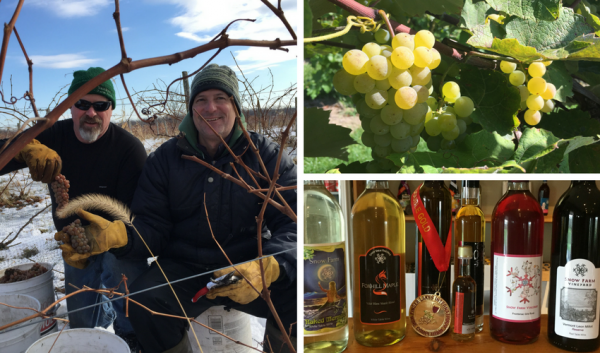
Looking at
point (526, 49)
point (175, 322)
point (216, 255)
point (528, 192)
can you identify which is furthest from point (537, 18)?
point (175, 322)

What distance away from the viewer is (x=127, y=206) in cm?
75

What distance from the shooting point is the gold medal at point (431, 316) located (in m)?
0.65

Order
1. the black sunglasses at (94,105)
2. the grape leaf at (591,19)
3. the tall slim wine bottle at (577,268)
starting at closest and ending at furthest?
1. the grape leaf at (591,19)
2. the tall slim wine bottle at (577,268)
3. the black sunglasses at (94,105)

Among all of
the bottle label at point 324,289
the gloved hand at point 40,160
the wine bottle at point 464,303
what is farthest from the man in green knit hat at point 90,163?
the wine bottle at point 464,303

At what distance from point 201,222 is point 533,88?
24.0 inches

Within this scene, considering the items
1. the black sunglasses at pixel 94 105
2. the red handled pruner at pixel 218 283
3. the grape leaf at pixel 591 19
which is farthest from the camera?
the red handled pruner at pixel 218 283

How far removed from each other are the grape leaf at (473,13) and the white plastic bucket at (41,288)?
74 centimetres

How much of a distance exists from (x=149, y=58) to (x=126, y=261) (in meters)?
0.37

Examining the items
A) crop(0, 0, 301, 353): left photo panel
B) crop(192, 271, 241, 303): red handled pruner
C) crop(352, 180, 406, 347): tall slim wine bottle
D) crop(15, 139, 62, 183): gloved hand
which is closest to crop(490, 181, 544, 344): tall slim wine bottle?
crop(352, 180, 406, 347): tall slim wine bottle

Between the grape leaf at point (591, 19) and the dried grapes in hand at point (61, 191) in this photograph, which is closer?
the grape leaf at point (591, 19)

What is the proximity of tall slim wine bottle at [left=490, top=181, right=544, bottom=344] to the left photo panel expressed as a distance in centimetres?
36

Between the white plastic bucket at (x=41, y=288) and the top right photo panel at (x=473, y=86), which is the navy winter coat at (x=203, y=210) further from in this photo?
the top right photo panel at (x=473, y=86)

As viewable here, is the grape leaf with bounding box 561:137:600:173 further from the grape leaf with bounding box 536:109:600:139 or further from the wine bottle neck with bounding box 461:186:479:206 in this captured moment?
the wine bottle neck with bounding box 461:186:479:206

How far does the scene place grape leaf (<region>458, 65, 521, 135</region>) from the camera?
1.30 feet
